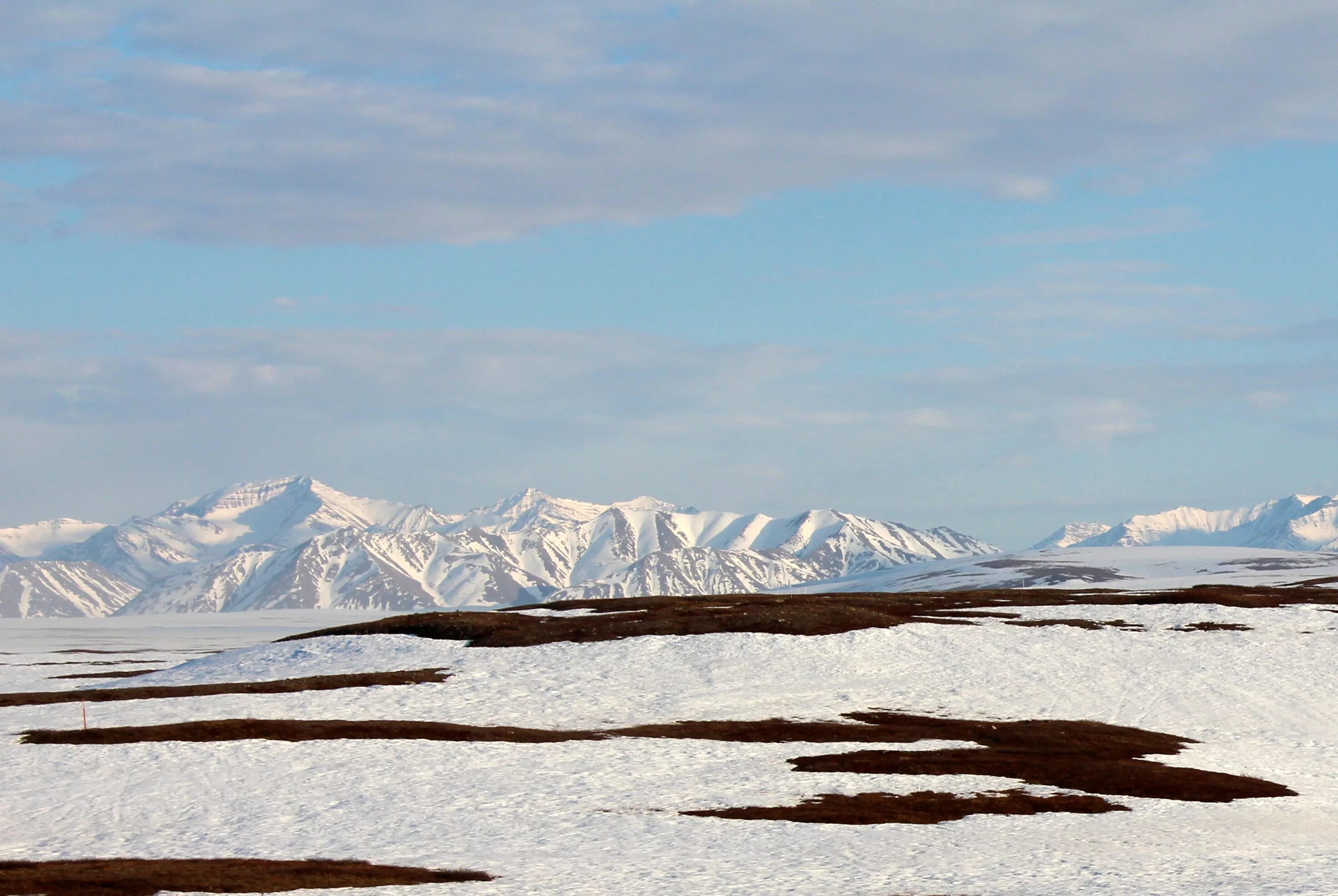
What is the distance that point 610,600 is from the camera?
108375 mm

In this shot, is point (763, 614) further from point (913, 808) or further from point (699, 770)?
point (913, 808)

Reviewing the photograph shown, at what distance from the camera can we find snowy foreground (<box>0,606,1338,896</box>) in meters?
35.0

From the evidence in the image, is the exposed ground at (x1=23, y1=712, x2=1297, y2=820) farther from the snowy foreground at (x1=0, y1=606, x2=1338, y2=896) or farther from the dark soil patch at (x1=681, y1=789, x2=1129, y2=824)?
the snowy foreground at (x1=0, y1=606, x2=1338, y2=896)

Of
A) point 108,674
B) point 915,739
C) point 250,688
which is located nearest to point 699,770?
point 915,739

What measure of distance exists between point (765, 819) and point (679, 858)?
588cm

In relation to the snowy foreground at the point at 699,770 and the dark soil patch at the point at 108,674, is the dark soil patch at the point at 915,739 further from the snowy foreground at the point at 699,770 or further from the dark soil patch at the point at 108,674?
the dark soil patch at the point at 108,674

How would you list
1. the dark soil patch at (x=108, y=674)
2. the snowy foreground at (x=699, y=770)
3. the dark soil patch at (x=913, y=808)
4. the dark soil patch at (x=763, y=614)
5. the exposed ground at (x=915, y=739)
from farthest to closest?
the dark soil patch at (x=108, y=674), the dark soil patch at (x=763, y=614), the exposed ground at (x=915, y=739), the dark soil patch at (x=913, y=808), the snowy foreground at (x=699, y=770)

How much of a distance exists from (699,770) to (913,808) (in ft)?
28.6

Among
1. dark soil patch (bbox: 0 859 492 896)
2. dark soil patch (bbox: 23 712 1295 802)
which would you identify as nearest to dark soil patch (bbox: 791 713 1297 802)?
dark soil patch (bbox: 23 712 1295 802)

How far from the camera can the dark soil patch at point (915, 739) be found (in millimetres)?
47188

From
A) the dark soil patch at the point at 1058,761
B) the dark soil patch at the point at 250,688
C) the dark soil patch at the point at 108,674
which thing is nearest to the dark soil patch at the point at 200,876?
the dark soil patch at the point at 1058,761

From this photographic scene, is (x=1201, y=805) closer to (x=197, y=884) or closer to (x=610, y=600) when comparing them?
(x=197, y=884)

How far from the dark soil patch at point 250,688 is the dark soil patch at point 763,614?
9.32m

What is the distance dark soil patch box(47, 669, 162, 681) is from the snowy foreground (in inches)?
354
